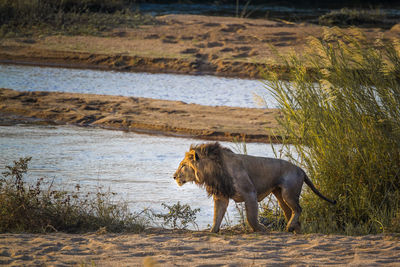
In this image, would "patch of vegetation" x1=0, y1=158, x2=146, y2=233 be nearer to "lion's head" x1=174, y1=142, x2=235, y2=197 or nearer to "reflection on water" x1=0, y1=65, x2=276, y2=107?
"lion's head" x1=174, y1=142, x2=235, y2=197

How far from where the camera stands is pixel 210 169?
20.6ft

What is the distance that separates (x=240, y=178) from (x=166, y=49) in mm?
14068

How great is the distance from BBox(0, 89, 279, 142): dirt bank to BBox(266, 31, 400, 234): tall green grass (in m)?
4.66

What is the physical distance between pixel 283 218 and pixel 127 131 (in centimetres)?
606

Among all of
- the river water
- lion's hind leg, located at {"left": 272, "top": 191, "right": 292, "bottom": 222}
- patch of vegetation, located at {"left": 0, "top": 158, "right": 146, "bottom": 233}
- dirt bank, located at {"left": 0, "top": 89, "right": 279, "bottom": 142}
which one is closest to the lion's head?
lion's hind leg, located at {"left": 272, "top": 191, "right": 292, "bottom": 222}

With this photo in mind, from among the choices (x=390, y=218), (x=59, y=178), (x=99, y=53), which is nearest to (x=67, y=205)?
(x=59, y=178)

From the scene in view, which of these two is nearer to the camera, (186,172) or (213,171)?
Answer: (213,171)

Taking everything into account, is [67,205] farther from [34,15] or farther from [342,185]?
[34,15]

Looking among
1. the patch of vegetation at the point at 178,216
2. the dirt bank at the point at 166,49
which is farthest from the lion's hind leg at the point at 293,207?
the dirt bank at the point at 166,49

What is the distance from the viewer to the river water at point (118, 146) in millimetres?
8758

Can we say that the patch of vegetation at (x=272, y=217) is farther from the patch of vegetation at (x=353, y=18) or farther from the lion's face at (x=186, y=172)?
the patch of vegetation at (x=353, y=18)

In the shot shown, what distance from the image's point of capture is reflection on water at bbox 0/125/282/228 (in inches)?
338

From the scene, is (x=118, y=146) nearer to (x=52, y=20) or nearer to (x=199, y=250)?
(x=199, y=250)

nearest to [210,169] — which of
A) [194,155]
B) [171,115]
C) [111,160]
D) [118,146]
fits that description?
[194,155]
